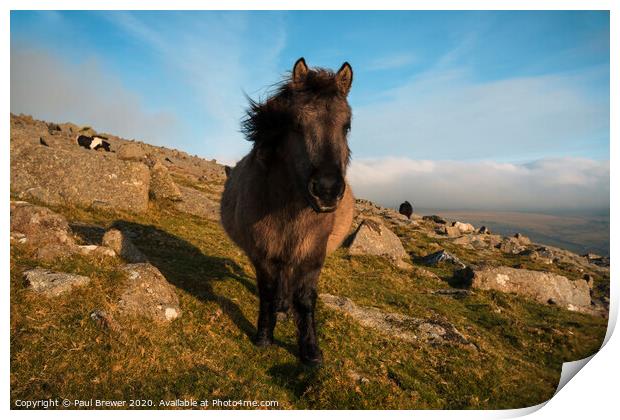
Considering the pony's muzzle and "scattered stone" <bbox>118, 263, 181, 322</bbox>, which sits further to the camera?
"scattered stone" <bbox>118, 263, 181, 322</bbox>

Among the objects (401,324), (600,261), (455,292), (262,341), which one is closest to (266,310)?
(262,341)

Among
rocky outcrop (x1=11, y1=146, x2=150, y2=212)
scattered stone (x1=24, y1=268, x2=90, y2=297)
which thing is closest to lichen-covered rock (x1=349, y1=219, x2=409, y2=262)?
rocky outcrop (x1=11, y1=146, x2=150, y2=212)

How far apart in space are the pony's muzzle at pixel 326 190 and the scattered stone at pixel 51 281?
5431 mm

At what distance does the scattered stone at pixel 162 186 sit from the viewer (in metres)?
20.5

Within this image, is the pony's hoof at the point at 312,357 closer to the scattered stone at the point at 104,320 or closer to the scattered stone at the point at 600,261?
the scattered stone at the point at 104,320

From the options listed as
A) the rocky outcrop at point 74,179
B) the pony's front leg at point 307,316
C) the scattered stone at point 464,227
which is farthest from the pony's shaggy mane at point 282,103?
the scattered stone at point 464,227

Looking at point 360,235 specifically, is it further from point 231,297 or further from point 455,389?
point 455,389

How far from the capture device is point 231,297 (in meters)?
9.38

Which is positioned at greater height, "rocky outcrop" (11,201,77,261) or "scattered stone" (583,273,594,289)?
"rocky outcrop" (11,201,77,261)

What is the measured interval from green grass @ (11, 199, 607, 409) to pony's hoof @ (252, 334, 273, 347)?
0.13 metres

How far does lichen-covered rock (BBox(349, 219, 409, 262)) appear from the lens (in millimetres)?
18875

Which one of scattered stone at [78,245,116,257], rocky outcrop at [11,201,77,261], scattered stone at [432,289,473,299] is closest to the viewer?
rocky outcrop at [11,201,77,261]

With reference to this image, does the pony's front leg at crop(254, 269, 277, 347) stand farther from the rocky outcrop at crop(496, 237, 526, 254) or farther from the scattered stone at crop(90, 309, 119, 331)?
the rocky outcrop at crop(496, 237, 526, 254)
